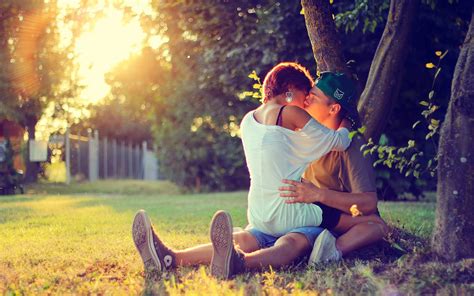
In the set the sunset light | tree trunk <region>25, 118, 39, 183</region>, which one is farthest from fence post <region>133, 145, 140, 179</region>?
tree trunk <region>25, 118, 39, 183</region>

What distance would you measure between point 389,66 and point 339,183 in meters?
1.71

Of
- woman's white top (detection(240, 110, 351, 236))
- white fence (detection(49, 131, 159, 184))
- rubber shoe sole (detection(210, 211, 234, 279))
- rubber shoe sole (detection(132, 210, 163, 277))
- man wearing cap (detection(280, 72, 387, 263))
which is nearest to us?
rubber shoe sole (detection(210, 211, 234, 279))

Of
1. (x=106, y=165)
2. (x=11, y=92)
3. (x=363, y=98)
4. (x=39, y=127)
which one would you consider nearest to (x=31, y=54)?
(x=11, y=92)

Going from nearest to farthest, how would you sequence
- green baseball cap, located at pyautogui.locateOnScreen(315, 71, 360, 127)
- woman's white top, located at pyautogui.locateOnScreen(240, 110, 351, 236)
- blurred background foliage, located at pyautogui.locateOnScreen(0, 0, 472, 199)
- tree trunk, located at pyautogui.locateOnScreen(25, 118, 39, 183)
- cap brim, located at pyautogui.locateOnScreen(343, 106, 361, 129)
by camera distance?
woman's white top, located at pyautogui.locateOnScreen(240, 110, 351, 236)
green baseball cap, located at pyautogui.locateOnScreen(315, 71, 360, 127)
cap brim, located at pyautogui.locateOnScreen(343, 106, 361, 129)
blurred background foliage, located at pyautogui.locateOnScreen(0, 0, 472, 199)
tree trunk, located at pyautogui.locateOnScreen(25, 118, 39, 183)

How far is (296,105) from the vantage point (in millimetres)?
4676

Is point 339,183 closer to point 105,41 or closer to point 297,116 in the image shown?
point 297,116

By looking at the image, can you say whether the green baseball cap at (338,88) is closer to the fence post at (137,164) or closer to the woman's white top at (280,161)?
the woman's white top at (280,161)

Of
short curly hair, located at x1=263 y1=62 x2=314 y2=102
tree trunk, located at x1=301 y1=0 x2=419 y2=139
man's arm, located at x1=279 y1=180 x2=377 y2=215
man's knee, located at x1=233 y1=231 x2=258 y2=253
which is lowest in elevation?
man's knee, located at x1=233 y1=231 x2=258 y2=253

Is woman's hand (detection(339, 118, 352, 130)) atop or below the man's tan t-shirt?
atop

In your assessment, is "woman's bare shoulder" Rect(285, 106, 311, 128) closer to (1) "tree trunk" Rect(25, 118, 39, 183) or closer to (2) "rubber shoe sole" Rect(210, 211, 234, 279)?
(2) "rubber shoe sole" Rect(210, 211, 234, 279)

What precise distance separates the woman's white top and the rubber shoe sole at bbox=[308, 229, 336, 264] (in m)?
0.14

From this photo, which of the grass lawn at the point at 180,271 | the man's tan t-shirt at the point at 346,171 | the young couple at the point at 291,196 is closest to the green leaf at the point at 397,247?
the grass lawn at the point at 180,271

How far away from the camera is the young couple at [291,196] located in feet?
14.5

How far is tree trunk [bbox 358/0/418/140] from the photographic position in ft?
20.5
